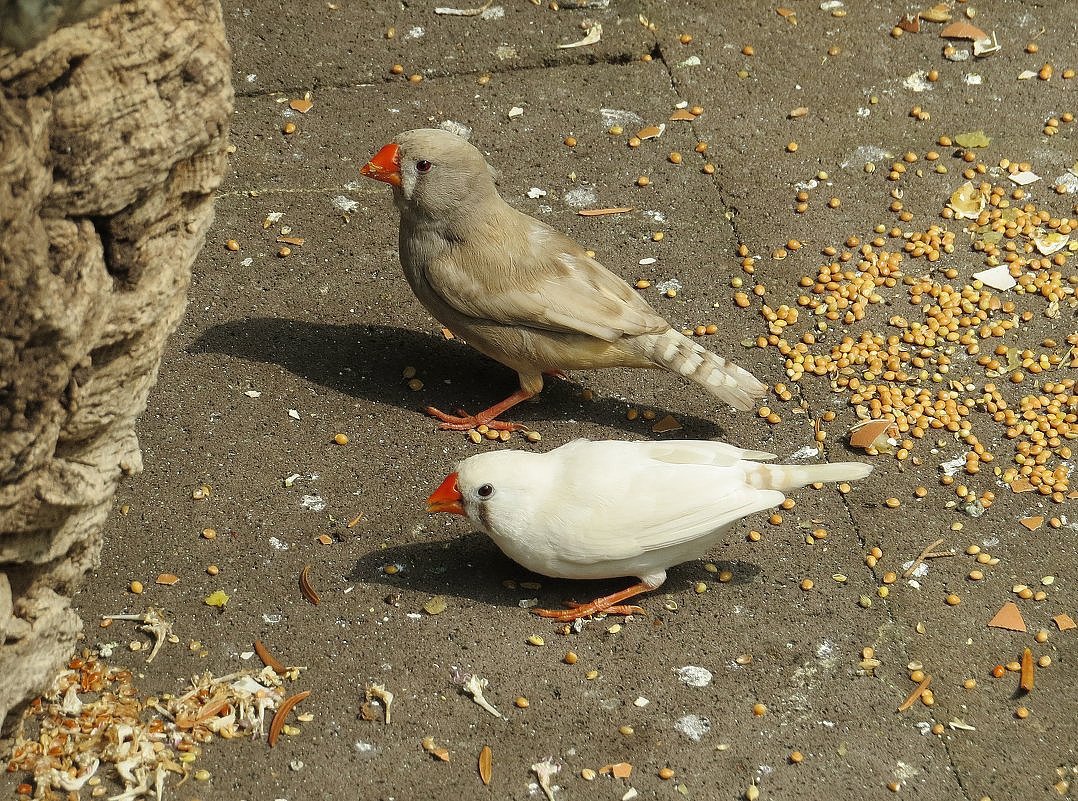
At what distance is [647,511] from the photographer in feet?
13.9

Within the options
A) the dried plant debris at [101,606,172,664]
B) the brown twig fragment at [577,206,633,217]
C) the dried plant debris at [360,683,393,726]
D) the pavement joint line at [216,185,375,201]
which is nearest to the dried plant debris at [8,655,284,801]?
the dried plant debris at [101,606,172,664]

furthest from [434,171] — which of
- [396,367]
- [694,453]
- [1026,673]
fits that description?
[1026,673]

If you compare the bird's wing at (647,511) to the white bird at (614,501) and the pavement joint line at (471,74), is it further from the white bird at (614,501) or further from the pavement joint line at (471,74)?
the pavement joint line at (471,74)

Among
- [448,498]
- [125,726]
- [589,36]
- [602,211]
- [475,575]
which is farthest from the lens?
[589,36]

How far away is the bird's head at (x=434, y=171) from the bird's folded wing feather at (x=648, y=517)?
1471 mm

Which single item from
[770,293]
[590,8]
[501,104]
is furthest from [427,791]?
[590,8]

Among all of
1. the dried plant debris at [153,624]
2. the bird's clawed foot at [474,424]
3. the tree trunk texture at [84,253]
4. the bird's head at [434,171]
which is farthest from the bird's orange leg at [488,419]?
the tree trunk texture at [84,253]

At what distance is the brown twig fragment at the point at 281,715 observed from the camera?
407cm

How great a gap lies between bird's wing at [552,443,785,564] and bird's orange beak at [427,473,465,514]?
1.20 ft

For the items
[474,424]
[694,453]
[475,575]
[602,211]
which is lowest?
[475,575]

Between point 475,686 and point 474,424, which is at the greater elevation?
point 474,424

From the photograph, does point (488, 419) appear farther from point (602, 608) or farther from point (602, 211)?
point (602, 211)

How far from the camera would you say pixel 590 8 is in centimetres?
729

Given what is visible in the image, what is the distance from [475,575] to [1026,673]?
1.97 m
